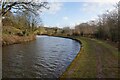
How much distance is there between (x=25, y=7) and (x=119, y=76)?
16971 mm

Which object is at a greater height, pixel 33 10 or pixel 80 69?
pixel 33 10

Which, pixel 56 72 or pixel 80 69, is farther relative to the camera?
pixel 56 72

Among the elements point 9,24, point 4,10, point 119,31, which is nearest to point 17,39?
point 9,24

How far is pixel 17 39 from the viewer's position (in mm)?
40938

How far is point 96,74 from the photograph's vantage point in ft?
34.7

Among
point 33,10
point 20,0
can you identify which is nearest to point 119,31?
point 33,10

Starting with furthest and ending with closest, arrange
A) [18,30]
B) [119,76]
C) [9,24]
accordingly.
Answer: [18,30] → [9,24] → [119,76]

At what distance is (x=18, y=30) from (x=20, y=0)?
22.2m

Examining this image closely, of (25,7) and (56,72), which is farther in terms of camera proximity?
(25,7)

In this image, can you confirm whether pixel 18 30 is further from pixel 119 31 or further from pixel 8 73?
pixel 8 73

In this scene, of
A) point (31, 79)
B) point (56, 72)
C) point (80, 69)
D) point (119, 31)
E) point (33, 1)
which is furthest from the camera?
point (119, 31)

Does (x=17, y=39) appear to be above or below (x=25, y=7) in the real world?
below

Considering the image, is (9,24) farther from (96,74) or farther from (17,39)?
(96,74)

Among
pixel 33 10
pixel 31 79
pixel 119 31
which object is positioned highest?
pixel 33 10
